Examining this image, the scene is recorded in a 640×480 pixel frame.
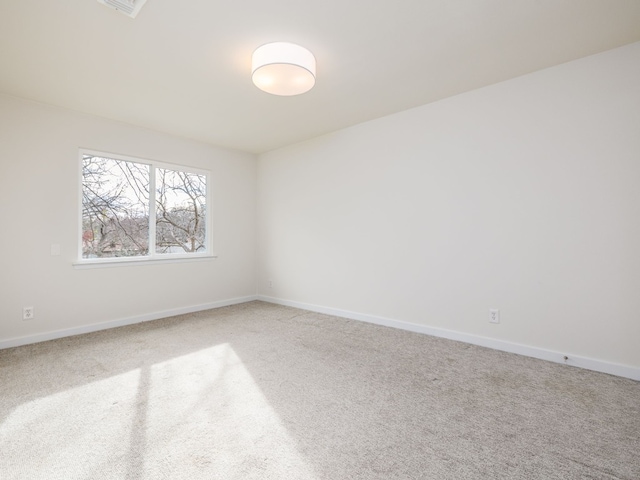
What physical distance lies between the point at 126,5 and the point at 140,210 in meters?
2.64

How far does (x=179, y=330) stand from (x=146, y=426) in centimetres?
191

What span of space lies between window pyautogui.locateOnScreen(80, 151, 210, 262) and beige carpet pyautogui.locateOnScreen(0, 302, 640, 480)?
4.10 feet

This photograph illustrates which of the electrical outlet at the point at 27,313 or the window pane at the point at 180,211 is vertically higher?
the window pane at the point at 180,211

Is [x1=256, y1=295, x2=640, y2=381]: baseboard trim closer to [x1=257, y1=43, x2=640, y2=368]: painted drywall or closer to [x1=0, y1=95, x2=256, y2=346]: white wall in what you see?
[x1=257, y1=43, x2=640, y2=368]: painted drywall

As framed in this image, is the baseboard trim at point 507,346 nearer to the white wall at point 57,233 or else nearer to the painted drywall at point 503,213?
the painted drywall at point 503,213

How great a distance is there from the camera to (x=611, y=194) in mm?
2406

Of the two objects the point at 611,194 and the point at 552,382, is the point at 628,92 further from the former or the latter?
the point at 552,382

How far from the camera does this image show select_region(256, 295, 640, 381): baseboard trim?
238cm

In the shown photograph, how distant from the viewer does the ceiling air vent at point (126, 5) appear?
6.04 ft

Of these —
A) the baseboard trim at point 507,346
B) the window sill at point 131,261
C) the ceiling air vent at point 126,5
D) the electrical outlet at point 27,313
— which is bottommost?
the baseboard trim at point 507,346

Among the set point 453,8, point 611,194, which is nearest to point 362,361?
point 611,194

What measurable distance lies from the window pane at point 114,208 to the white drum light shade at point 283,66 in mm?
2482

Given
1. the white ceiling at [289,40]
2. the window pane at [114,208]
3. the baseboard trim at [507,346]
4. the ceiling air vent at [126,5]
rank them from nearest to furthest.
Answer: the ceiling air vent at [126,5], the white ceiling at [289,40], the baseboard trim at [507,346], the window pane at [114,208]

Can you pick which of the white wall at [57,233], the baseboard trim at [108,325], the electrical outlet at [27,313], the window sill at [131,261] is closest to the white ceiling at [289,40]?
the white wall at [57,233]
